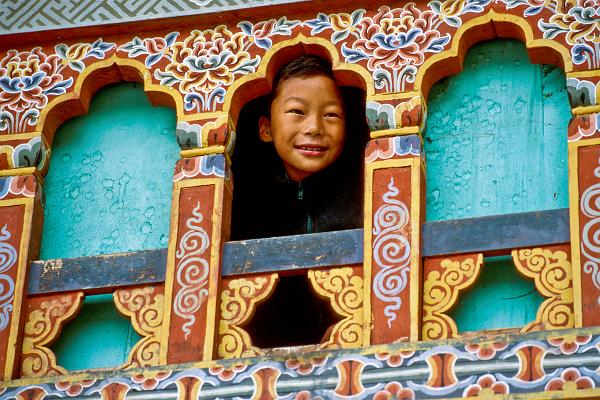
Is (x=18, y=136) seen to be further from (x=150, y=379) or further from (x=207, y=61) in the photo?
(x=150, y=379)

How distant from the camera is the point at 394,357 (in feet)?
32.1

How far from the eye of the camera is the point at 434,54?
10.7m

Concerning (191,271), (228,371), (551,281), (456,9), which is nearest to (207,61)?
(191,271)

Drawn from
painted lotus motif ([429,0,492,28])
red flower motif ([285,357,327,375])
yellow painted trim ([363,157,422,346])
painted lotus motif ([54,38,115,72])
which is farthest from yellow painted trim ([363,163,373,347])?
painted lotus motif ([54,38,115,72])

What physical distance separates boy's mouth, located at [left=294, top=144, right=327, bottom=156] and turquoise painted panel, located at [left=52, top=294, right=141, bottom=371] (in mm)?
1297

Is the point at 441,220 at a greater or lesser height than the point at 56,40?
lesser

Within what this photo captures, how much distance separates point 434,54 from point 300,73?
30.2 inches

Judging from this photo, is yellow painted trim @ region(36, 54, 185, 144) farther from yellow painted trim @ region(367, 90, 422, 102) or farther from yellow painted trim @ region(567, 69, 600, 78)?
yellow painted trim @ region(567, 69, 600, 78)

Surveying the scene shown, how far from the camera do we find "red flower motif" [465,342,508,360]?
9634mm

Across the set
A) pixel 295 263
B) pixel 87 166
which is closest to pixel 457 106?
pixel 295 263

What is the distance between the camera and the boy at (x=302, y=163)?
10.9 metres

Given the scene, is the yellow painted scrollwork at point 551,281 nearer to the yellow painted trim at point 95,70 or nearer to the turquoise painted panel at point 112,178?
the turquoise painted panel at point 112,178

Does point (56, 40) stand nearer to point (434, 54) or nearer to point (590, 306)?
point (434, 54)

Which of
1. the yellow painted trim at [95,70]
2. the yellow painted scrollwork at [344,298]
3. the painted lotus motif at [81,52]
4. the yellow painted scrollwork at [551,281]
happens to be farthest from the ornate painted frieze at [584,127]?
the painted lotus motif at [81,52]
